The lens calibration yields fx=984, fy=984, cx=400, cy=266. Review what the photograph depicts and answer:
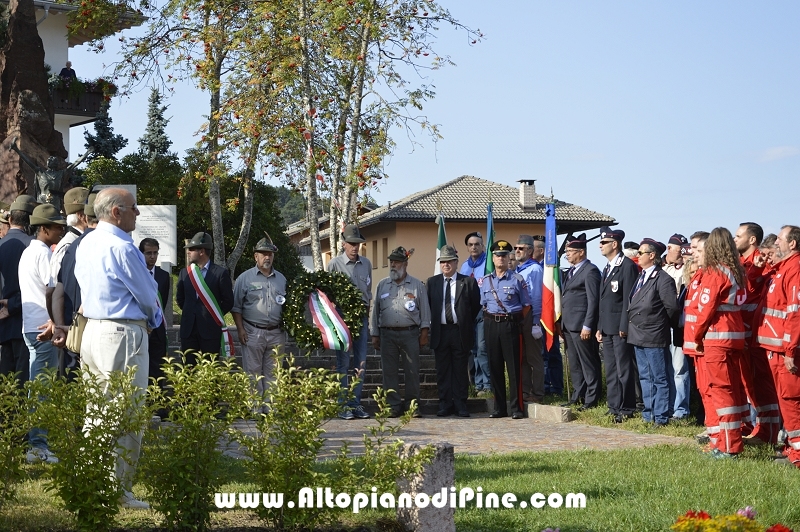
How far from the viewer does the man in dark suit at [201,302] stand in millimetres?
13062

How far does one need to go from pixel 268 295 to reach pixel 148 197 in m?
20.9

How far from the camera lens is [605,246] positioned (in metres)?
13.0

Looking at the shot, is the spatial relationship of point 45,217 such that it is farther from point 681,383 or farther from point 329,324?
point 681,383

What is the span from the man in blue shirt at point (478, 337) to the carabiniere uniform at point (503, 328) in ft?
3.76

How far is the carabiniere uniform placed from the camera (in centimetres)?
1395

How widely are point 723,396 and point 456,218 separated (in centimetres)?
4548

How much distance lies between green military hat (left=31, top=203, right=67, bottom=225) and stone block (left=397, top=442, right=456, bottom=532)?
184 inches

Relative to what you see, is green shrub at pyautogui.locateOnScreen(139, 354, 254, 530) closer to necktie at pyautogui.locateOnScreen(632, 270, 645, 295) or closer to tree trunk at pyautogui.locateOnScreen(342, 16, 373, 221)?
necktie at pyautogui.locateOnScreen(632, 270, 645, 295)

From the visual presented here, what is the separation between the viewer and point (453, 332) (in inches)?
574

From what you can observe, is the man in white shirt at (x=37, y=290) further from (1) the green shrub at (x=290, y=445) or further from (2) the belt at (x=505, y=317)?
A: (2) the belt at (x=505, y=317)

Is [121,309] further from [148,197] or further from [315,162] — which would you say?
[148,197]

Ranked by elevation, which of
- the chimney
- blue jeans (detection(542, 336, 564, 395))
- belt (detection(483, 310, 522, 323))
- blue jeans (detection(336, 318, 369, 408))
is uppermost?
the chimney

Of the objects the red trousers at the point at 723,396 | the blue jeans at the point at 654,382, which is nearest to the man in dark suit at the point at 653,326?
the blue jeans at the point at 654,382

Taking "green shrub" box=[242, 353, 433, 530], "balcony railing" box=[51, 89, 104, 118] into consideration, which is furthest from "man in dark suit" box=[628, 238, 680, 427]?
"balcony railing" box=[51, 89, 104, 118]
